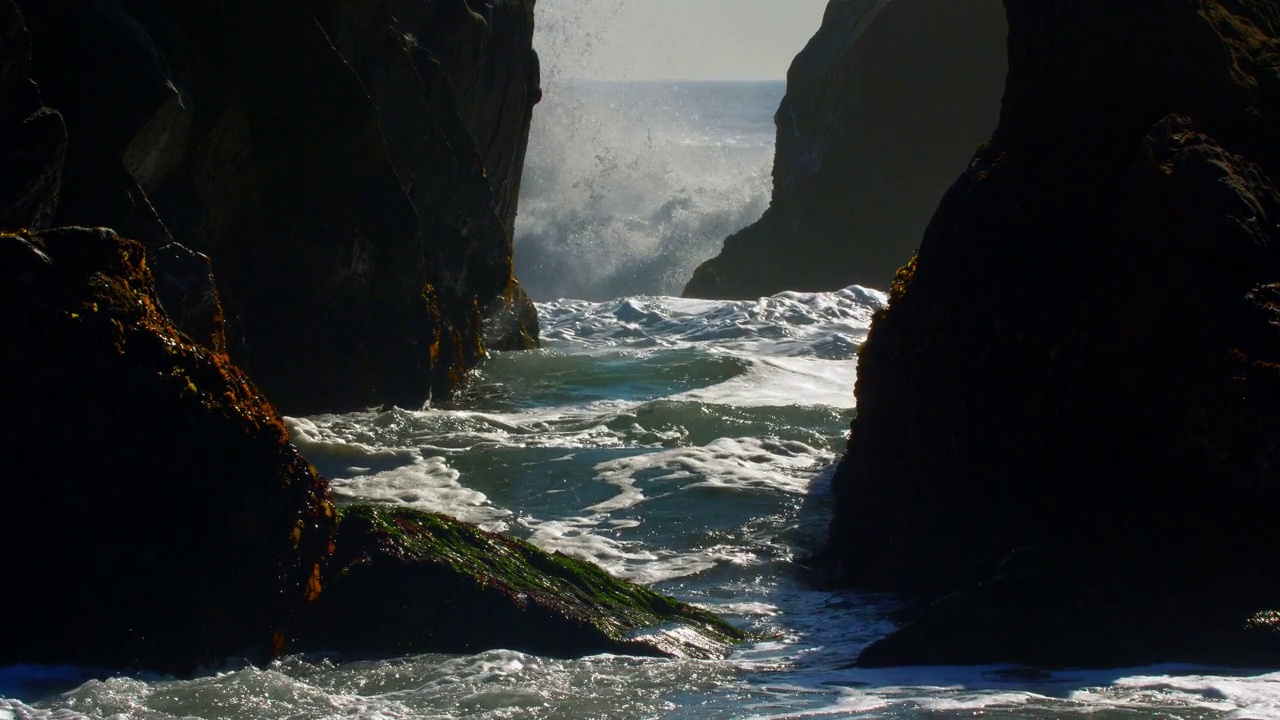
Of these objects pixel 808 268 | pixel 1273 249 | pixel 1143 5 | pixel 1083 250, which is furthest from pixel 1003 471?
pixel 808 268

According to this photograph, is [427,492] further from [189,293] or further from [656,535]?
[189,293]

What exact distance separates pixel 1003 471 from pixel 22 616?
4.16 meters

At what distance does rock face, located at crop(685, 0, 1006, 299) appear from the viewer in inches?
1163

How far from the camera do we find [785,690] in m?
5.31

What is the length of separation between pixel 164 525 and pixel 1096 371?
3.76 m

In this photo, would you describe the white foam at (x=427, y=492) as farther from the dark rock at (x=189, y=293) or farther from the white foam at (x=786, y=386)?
the white foam at (x=786, y=386)

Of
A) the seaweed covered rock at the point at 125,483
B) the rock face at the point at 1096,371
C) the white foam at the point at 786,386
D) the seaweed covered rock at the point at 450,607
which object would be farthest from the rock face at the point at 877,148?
the seaweed covered rock at the point at 125,483

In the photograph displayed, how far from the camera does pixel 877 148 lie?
30391mm

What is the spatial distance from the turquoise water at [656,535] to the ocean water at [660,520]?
2 centimetres

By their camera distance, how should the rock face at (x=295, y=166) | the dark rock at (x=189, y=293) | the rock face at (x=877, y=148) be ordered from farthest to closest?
the rock face at (x=877, y=148)
the rock face at (x=295, y=166)
the dark rock at (x=189, y=293)

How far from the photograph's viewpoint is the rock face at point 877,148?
29.5 metres

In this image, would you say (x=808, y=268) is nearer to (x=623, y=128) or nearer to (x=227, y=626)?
(x=623, y=128)

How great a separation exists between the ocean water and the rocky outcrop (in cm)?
15

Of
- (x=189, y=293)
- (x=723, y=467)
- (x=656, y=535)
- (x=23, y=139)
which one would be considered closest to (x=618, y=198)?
(x=723, y=467)
